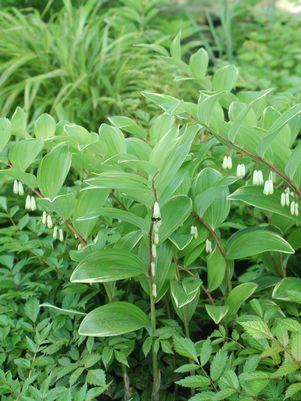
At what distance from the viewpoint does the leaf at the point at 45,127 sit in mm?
1849

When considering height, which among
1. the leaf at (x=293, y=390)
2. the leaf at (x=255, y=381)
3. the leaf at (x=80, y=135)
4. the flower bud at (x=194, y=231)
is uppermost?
the leaf at (x=80, y=135)

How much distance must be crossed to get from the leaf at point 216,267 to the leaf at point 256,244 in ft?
0.10

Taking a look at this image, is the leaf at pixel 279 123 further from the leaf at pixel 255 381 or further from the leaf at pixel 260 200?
the leaf at pixel 255 381

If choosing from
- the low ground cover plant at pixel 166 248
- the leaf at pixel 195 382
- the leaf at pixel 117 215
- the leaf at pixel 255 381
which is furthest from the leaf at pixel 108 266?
the leaf at pixel 255 381

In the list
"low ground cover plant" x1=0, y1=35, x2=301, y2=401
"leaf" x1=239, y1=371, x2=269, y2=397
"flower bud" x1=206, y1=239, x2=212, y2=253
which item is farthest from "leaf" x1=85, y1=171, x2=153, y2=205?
"leaf" x1=239, y1=371, x2=269, y2=397

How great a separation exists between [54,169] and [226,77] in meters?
0.62

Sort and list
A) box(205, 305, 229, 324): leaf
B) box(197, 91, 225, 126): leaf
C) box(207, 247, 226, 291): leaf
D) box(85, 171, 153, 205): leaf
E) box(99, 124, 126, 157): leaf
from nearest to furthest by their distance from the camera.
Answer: box(85, 171, 153, 205): leaf
box(197, 91, 225, 126): leaf
box(99, 124, 126, 157): leaf
box(205, 305, 229, 324): leaf
box(207, 247, 226, 291): leaf

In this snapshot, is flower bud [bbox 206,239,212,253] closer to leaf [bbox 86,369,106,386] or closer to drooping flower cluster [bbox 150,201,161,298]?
drooping flower cluster [bbox 150,201,161,298]

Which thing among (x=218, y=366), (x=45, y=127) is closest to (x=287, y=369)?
(x=218, y=366)

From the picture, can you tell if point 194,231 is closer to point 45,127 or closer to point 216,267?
point 216,267

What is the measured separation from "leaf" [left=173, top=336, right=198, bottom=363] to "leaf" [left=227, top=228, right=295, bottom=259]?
A: 31 centimetres

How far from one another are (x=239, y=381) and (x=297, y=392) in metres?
0.16

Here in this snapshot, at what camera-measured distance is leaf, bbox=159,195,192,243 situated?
5.89ft

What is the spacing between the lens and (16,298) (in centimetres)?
225
